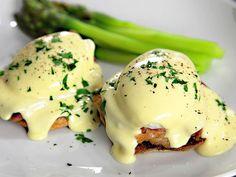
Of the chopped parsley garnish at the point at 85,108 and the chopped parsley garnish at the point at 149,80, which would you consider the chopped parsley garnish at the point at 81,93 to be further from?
the chopped parsley garnish at the point at 149,80

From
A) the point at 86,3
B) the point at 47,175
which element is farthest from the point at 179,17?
the point at 47,175

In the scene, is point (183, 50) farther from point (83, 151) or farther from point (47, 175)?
point (47, 175)

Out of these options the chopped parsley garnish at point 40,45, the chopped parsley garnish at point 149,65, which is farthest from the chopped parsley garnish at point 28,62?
the chopped parsley garnish at point 149,65

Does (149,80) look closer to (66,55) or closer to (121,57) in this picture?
(66,55)

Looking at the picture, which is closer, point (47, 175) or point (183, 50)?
point (47, 175)

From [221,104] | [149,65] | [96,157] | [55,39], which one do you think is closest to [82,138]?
[96,157]

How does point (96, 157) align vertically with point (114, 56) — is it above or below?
below

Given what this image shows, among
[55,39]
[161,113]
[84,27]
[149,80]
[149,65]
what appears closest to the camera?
[161,113]
